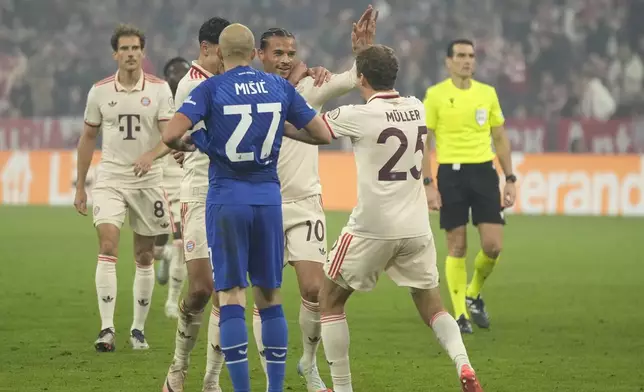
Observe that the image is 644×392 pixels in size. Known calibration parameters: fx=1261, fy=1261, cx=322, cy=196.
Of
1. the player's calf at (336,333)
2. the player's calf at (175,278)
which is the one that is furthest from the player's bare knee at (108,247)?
the player's calf at (336,333)

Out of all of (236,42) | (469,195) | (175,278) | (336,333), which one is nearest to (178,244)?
(175,278)

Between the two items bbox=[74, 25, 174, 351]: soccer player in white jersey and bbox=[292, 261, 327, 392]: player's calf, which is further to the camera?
bbox=[74, 25, 174, 351]: soccer player in white jersey

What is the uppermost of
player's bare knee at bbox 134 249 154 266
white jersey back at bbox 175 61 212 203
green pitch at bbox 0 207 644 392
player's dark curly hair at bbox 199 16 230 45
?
player's dark curly hair at bbox 199 16 230 45

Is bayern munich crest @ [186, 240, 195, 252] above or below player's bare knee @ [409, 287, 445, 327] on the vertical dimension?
above

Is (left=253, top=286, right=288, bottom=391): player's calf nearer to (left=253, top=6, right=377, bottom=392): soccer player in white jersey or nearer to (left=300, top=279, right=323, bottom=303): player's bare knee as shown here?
(left=253, top=6, right=377, bottom=392): soccer player in white jersey

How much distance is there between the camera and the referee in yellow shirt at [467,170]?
10.5m

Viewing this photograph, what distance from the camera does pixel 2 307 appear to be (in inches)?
447

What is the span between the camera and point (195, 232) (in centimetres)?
738

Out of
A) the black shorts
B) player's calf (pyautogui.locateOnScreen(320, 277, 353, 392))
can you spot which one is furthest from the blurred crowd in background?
player's calf (pyautogui.locateOnScreen(320, 277, 353, 392))

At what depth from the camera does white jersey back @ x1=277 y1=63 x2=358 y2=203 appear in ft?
25.6

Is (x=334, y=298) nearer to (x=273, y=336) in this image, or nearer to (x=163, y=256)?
(x=273, y=336)

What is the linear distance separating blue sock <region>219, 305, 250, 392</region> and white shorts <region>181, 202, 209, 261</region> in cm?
95

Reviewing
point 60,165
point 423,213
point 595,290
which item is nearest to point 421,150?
point 423,213

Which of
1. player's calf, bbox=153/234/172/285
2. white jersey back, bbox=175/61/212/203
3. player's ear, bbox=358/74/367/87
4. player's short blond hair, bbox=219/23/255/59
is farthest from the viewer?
player's calf, bbox=153/234/172/285
